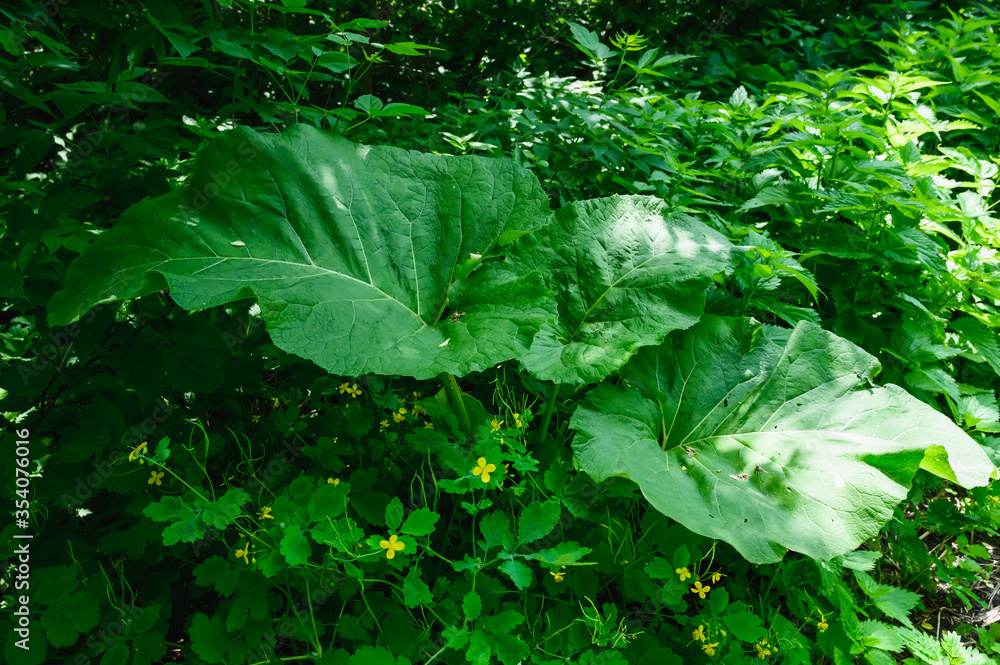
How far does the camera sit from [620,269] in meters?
1.64

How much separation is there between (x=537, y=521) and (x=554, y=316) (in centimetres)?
47

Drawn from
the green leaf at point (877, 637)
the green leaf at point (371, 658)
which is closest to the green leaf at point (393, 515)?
the green leaf at point (371, 658)

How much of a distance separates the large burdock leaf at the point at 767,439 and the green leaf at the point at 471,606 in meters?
0.36

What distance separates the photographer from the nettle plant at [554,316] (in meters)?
1.25

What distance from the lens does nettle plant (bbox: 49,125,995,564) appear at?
4.09 feet

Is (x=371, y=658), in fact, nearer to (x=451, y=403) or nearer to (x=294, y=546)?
(x=294, y=546)

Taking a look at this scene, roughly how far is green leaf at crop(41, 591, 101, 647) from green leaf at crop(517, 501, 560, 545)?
920mm

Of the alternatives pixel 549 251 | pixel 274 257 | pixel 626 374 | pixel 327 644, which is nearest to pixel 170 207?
pixel 274 257

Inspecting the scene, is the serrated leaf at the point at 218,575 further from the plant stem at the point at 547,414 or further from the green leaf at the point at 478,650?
the plant stem at the point at 547,414

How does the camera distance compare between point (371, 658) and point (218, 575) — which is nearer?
point (371, 658)

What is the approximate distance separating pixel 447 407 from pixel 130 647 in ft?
3.01

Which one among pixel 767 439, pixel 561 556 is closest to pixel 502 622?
pixel 561 556

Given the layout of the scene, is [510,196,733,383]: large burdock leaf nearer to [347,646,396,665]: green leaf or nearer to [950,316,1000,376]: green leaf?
[347,646,396,665]: green leaf

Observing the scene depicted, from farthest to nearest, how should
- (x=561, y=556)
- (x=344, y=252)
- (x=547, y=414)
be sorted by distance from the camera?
1. (x=547, y=414)
2. (x=344, y=252)
3. (x=561, y=556)
